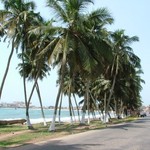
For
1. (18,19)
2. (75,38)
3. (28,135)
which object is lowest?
(28,135)

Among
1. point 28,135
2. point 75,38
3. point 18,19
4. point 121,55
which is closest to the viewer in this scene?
point 28,135

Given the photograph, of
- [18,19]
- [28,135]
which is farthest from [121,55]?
[28,135]

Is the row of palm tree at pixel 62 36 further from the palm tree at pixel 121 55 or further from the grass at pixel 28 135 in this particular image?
the palm tree at pixel 121 55

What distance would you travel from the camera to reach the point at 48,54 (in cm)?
3048

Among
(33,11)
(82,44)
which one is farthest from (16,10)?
(82,44)

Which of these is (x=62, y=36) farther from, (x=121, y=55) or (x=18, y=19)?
(x=121, y=55)

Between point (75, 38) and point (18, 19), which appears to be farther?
point (18, 19)

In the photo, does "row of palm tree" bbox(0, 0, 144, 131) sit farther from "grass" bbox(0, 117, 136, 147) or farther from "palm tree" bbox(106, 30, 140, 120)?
"palm tree" bbox(106, 30, 140, 120)

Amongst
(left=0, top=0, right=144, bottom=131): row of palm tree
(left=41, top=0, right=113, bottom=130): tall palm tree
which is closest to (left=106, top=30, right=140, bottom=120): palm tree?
(left=0, top=0, right=144, bottom=131): row of palm tree

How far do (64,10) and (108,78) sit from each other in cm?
2358

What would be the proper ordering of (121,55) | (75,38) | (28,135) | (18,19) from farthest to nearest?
(121,55) < (18,19) < (75,38) < (28,135)

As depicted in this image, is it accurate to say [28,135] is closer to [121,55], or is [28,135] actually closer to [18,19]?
[18,19]

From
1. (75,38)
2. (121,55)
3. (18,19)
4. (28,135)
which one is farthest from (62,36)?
(121,55)

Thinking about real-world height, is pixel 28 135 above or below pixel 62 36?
below
